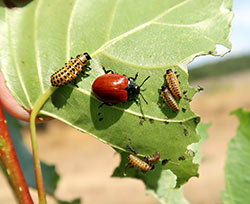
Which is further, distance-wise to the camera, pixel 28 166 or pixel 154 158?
pixel 28 166

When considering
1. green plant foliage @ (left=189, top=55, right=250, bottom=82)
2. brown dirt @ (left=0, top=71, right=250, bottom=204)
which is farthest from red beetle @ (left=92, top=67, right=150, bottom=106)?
green plant foliage @ (left=189, top=55, right=250, bottom=82)

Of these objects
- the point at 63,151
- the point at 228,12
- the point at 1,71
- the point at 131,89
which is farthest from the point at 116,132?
the point at 63,151

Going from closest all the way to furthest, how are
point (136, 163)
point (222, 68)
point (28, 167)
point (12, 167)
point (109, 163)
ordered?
point (12, 167) < point (136, 163) < point (28, 167) < point (109, 163) < point (222, 68)

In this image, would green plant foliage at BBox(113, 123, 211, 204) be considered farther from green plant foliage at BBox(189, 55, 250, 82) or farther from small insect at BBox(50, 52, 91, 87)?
green plant foliage at BBox(189, 55, 250, 82)

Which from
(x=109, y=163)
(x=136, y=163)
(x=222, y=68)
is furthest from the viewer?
(x=222, y=68)

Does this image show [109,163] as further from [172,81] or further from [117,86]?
[172,81]

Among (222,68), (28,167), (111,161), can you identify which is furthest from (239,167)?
(222,68)

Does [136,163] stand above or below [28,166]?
above
